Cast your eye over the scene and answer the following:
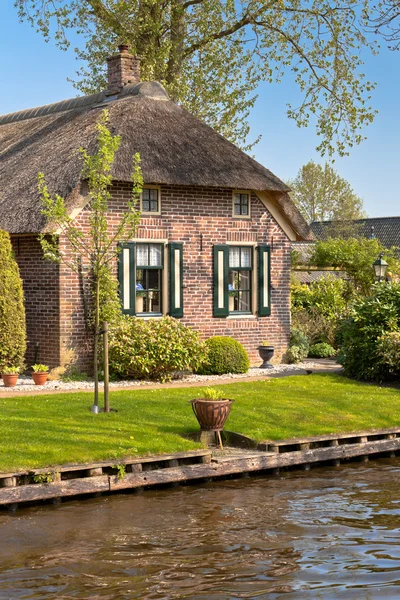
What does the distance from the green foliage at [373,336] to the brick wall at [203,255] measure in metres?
2.34

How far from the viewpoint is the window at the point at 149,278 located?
1917cm

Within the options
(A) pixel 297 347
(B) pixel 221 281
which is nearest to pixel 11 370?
(B) pixel 221 281

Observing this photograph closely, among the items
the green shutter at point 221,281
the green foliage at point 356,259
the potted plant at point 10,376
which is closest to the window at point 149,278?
the green shutter at point 221,281

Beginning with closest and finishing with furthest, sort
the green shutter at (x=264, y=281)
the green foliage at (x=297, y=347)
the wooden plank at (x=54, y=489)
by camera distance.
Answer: the wooden plank at (x=54, y=489) → the green shutter at (x=264, y=281) → the green foliage at (x=297, y=347)

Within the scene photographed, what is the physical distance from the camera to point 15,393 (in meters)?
15.9

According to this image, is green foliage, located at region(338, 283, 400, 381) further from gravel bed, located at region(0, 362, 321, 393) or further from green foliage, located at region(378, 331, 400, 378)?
gravel bed, located at region(0, 362, 321, 393)

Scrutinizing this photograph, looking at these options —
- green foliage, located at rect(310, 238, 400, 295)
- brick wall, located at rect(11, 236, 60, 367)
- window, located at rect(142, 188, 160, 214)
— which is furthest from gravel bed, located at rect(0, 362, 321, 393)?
green foliage, located at rect(310, 238, 400, 295)

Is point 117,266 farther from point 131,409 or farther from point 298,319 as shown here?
point 298,319

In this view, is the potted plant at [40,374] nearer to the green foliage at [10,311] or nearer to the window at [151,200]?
the green foliage at [10,311]

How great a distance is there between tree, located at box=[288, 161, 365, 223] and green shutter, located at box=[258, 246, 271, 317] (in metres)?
48.7

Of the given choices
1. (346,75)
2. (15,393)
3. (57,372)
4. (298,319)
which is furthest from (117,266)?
(346,75)

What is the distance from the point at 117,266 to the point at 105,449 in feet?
24.2

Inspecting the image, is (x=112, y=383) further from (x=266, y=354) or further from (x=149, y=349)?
(x=266, y=354)

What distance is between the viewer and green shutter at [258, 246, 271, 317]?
20969 millimetres
